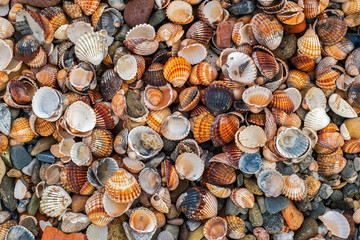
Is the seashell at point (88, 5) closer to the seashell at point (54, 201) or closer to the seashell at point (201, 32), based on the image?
the seashell at point (201, 32)

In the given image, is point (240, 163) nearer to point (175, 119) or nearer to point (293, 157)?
point (293, 157)

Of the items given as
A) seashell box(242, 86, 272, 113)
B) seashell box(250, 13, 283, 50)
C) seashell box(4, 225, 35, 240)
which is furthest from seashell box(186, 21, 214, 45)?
seashell box(4, 225, 35, 240)

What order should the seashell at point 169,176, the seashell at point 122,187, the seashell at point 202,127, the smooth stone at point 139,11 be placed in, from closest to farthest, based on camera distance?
the seashell at point 122,187 < the seashell at point 169,176 < the seashell at point 202,127 < the smooth stone at point 139,11

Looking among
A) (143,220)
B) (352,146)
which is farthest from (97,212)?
(352,146)

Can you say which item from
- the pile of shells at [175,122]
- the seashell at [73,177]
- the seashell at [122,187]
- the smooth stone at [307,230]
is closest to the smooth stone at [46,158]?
the pile of shells at [175,122]

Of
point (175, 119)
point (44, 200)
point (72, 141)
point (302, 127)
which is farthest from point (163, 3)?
point (44, 200)

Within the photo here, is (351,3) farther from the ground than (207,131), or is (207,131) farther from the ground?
(351,3)

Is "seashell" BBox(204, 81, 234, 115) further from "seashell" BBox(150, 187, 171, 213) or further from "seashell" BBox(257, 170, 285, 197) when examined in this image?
"seashell" BBox(150, 187, 171, 213)
